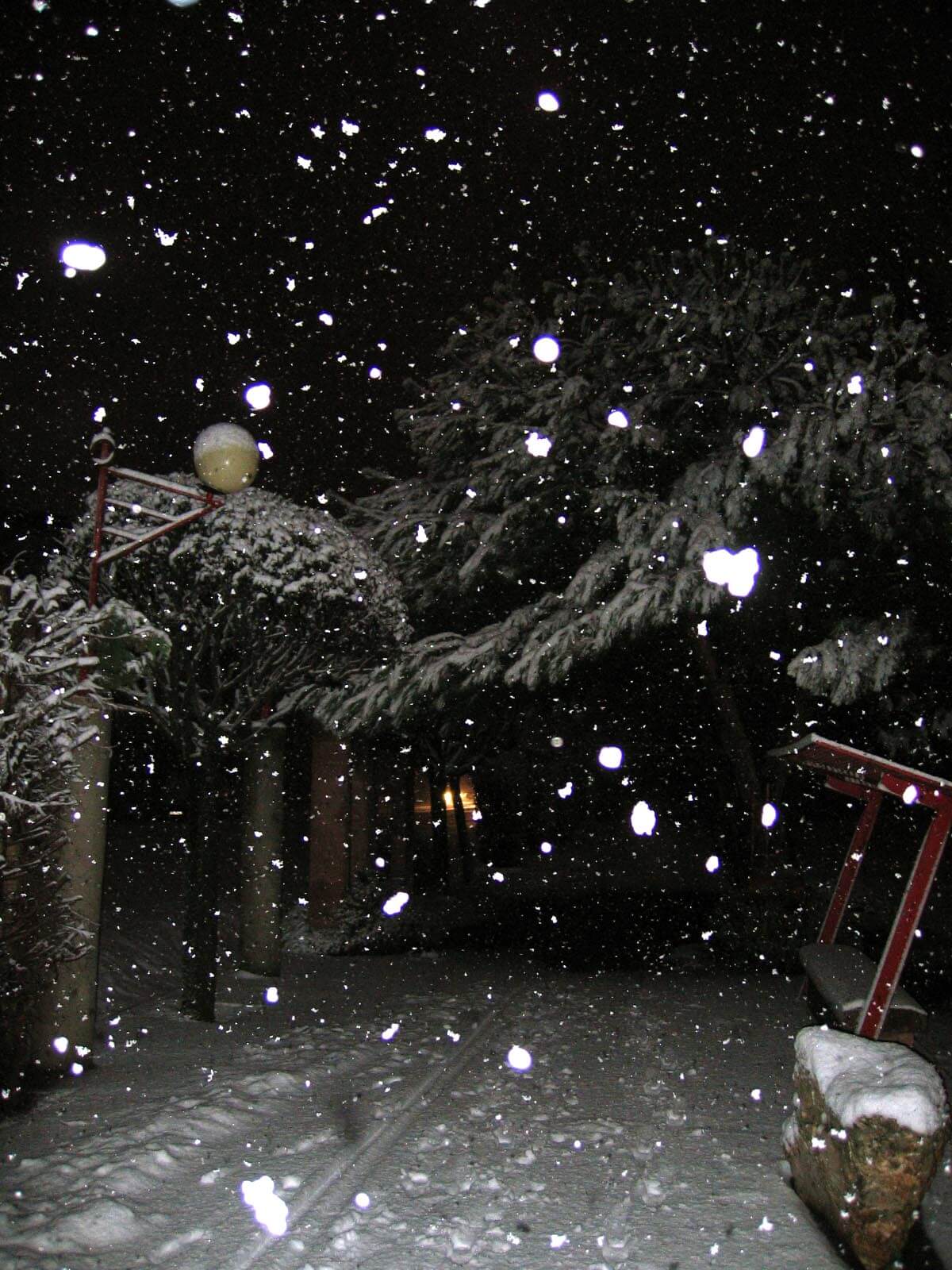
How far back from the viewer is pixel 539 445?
35.4 feet

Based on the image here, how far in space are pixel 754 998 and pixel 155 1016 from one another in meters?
5.95

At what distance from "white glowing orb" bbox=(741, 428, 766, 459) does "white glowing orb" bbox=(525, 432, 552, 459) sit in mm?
2276

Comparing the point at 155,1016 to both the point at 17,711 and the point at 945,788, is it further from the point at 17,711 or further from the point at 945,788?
the point at 945,788

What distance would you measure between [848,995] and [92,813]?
5266mm

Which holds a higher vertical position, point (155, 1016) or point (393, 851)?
point (155, 1016)

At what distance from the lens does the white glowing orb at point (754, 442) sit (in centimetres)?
962

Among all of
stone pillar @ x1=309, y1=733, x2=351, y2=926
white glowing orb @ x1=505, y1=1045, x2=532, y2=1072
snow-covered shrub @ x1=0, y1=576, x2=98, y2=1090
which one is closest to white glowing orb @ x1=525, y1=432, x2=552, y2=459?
stone pillar @ x1=309, y1=733, x2=351, y2=926

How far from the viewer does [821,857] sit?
78.8 ft

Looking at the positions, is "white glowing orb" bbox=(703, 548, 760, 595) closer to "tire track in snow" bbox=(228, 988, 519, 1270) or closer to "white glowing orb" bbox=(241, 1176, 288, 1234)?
"tire track in snow" bbox=(228, 988, 519, 1270)

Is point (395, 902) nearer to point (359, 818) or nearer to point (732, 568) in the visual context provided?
point (359, 818)

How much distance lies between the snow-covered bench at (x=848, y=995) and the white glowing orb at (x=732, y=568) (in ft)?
11.7

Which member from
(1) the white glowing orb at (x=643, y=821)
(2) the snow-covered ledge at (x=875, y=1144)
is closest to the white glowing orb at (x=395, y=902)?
(2) the snow-covered ledge at (x=875, y=1144)

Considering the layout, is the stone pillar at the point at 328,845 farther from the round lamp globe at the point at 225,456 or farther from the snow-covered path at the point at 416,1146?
the round lamp globe at the point at 225,456

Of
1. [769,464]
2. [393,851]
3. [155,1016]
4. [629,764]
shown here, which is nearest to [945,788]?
[769,464]
